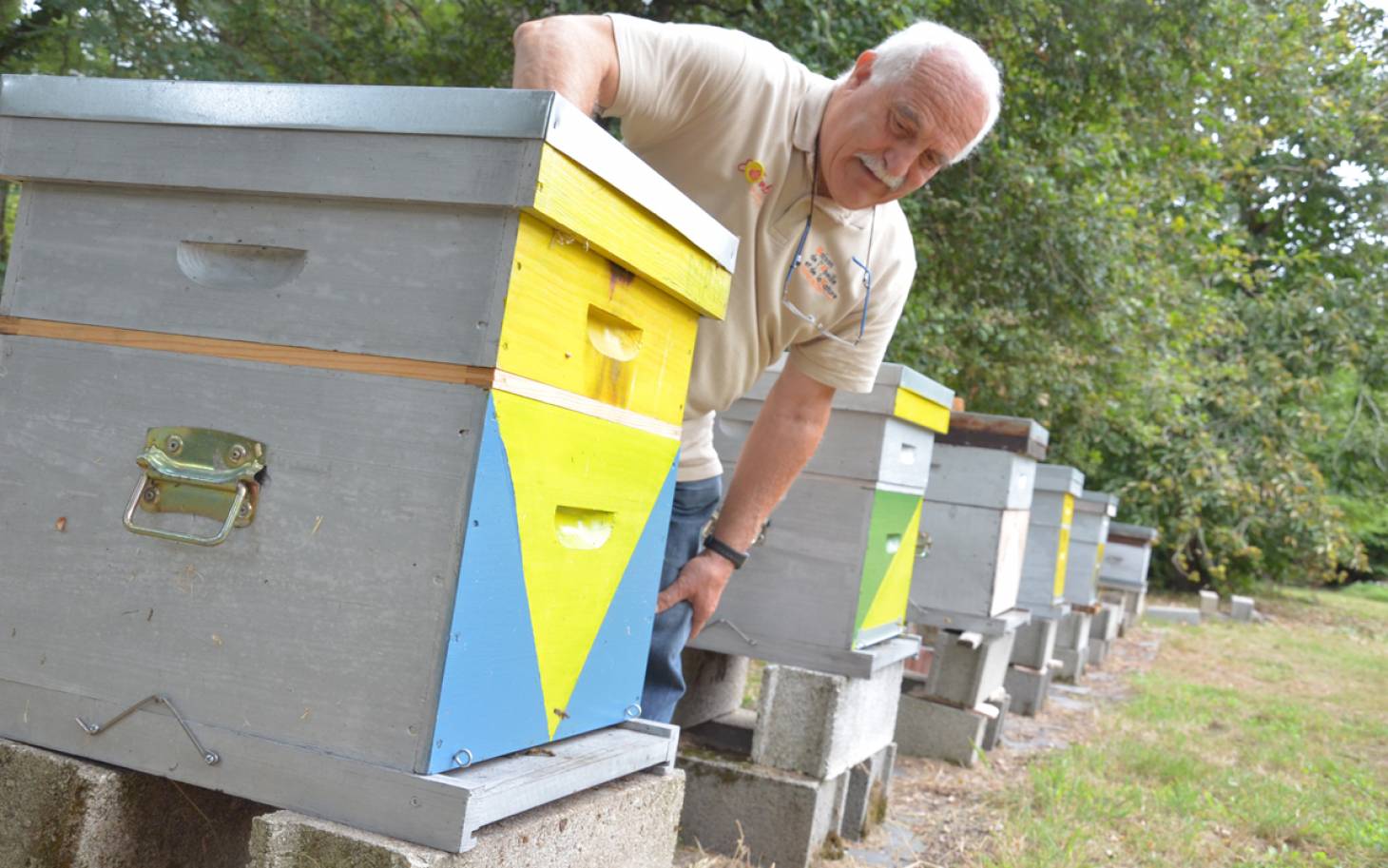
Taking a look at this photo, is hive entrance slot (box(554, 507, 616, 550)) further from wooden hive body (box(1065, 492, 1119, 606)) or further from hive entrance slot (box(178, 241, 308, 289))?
wooden hive body (box(1065, 492, 1119, 606))

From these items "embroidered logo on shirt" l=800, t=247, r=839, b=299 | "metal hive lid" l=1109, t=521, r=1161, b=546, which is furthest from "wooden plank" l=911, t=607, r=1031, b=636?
"metal hive lid" l=1109, t=521, r=1161, b=546

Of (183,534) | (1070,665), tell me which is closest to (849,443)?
(183,534)

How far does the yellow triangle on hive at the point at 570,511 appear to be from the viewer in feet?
4.22

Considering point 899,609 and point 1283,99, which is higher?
point 1283,99

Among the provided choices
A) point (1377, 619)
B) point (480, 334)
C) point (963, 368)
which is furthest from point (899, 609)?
point (1377, 619)

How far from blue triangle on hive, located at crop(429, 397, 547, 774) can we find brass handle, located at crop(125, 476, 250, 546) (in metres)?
0.26

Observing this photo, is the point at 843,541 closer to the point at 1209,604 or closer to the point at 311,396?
the point at 311,396

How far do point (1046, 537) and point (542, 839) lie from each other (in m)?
5.17

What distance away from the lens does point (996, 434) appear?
175 inches

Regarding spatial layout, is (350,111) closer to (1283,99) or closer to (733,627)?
(733,627)

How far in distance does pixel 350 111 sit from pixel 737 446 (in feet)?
6.60

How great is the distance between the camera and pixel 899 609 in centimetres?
352

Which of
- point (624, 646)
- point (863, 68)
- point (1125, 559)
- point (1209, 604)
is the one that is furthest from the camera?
point (1209, 604)

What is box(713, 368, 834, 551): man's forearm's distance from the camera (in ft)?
8.46
